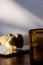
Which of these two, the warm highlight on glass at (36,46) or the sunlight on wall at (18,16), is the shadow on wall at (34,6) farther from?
the warm highlight on glass at (36,46)

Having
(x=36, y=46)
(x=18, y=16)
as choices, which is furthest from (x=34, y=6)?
(x=36, y=46)

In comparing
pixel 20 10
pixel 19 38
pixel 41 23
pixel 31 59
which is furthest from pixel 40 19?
pixel 31 59

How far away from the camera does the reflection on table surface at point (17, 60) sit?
0.81m

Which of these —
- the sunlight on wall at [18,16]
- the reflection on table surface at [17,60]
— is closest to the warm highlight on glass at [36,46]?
the reflection on table surface at [17,60]

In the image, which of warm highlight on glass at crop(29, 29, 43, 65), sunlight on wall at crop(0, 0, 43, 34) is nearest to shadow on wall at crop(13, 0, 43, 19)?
sunlight on wall at crop(0, 0, 43, 34)

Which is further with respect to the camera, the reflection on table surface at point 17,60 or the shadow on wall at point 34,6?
the shadow on wall at point 34,6

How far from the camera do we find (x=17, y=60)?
0.85 meters

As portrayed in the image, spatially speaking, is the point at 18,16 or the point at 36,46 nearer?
the point at 36,46

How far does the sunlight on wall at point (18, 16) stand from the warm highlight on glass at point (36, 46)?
0.99 feet

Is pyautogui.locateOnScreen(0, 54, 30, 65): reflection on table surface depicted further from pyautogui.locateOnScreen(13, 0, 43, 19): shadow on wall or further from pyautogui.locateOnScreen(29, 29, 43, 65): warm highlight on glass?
pyautogui.locateOnScreen(13, 0, 43, 19): shadow on wall

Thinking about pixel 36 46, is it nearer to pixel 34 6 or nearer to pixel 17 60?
pixel 17 60

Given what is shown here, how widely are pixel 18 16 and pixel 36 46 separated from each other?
372 millimetres

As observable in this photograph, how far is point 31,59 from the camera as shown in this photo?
834 millimetres

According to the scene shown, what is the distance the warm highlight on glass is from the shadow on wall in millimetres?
305
